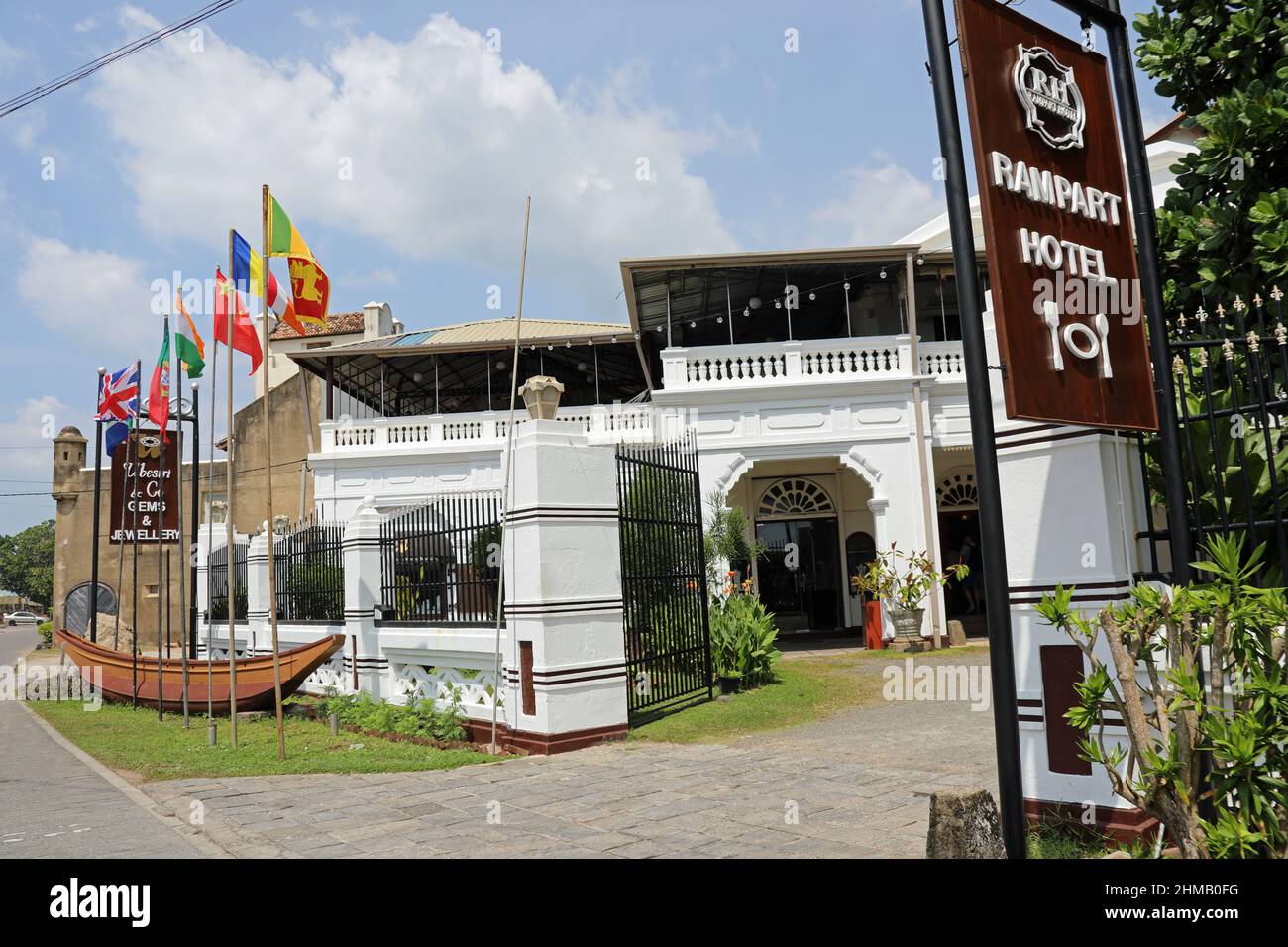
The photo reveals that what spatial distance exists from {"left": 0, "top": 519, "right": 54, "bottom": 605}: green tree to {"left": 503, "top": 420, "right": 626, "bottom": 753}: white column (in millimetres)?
67064

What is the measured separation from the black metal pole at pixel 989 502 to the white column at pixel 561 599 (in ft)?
17.1

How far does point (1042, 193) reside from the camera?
4188 millimetres

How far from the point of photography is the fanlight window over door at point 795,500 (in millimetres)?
18234

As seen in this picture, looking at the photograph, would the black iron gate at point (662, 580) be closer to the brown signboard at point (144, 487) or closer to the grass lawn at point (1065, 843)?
the grass lawn at point (1065, 843)

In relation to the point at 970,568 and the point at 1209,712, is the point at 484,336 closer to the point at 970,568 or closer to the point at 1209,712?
the point at 970,568

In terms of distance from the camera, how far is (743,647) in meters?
10.9

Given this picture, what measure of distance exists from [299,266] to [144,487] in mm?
6995

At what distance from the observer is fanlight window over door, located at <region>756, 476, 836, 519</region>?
1823 centimetres

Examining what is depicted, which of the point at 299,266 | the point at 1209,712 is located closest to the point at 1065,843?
the point at 1209,712

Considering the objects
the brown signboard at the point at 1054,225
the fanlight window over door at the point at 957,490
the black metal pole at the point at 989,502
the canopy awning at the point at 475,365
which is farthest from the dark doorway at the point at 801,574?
the black metal pole at the point at 989,502

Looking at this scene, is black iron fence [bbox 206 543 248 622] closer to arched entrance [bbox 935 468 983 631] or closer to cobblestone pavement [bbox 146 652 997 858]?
cobblestone pavement [bbox 146 652 997 858]
